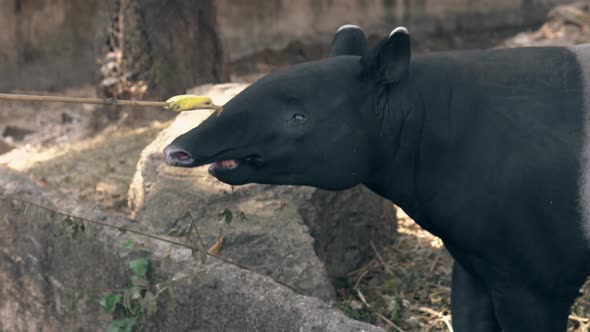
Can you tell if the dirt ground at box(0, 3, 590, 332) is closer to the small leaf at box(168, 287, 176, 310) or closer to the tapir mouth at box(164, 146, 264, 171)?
the small leaf at box(168, 287, 176, 310)

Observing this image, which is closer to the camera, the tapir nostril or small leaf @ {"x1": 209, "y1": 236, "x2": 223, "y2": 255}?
the tapir nostril

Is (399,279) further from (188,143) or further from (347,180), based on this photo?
(188,143)

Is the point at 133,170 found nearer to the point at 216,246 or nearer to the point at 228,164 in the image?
the point at 216,246

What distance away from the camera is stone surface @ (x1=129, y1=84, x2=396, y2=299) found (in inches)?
176

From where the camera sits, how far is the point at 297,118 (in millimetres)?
3260

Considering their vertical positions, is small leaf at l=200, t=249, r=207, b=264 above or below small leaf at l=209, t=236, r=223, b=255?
above

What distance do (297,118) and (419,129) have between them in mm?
418

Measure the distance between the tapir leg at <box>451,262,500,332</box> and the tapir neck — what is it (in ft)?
1.65

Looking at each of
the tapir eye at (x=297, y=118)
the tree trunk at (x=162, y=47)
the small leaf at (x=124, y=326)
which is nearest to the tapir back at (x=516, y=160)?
the tapir eye at (x=297, y=118)

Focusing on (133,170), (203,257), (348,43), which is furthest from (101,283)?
(133,170)

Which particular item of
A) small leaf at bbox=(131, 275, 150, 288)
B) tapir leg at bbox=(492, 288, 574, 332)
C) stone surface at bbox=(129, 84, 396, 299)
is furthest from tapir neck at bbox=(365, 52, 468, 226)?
stone surface at bbox=(129, 84, 396, 299)

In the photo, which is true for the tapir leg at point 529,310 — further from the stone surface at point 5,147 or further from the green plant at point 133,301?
the stone surface at point 5,147

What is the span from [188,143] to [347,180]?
22.0 inches

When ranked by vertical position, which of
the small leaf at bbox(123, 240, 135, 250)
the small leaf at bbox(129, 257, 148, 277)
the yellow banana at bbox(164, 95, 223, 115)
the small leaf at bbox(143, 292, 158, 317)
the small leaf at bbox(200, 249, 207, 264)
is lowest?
the small leaf at bbox(143, 292, 158, 317)
